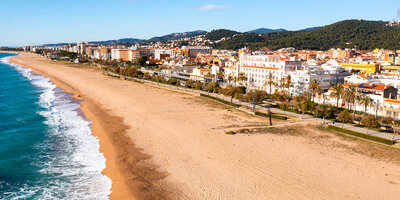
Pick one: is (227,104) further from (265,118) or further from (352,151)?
(352,151)


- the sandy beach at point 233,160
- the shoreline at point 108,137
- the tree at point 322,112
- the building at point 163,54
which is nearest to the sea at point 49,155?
the shoreline at point 108,137

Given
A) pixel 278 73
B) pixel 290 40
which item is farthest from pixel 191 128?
pixel 290 40

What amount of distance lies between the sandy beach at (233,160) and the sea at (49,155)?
1454mm

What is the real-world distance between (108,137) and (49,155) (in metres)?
6.37

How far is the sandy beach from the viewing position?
20703 millimetres

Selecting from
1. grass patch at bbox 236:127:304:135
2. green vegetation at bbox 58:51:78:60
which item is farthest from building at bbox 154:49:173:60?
grass patch at bbox 236:127:304:135

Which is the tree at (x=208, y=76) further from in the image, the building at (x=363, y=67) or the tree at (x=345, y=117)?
the tree at (x=345, y=117)

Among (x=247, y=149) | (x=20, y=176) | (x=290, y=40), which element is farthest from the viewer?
(x=290, y=40)

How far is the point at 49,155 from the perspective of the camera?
2712 centimetres

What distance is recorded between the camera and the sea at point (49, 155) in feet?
69.1

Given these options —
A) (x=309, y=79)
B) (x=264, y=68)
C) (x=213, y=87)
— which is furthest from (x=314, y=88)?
(x=213, y=87)

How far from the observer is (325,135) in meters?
33.0

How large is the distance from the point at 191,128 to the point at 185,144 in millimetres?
5618

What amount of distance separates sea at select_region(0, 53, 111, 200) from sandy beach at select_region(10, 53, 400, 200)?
1.45 m
